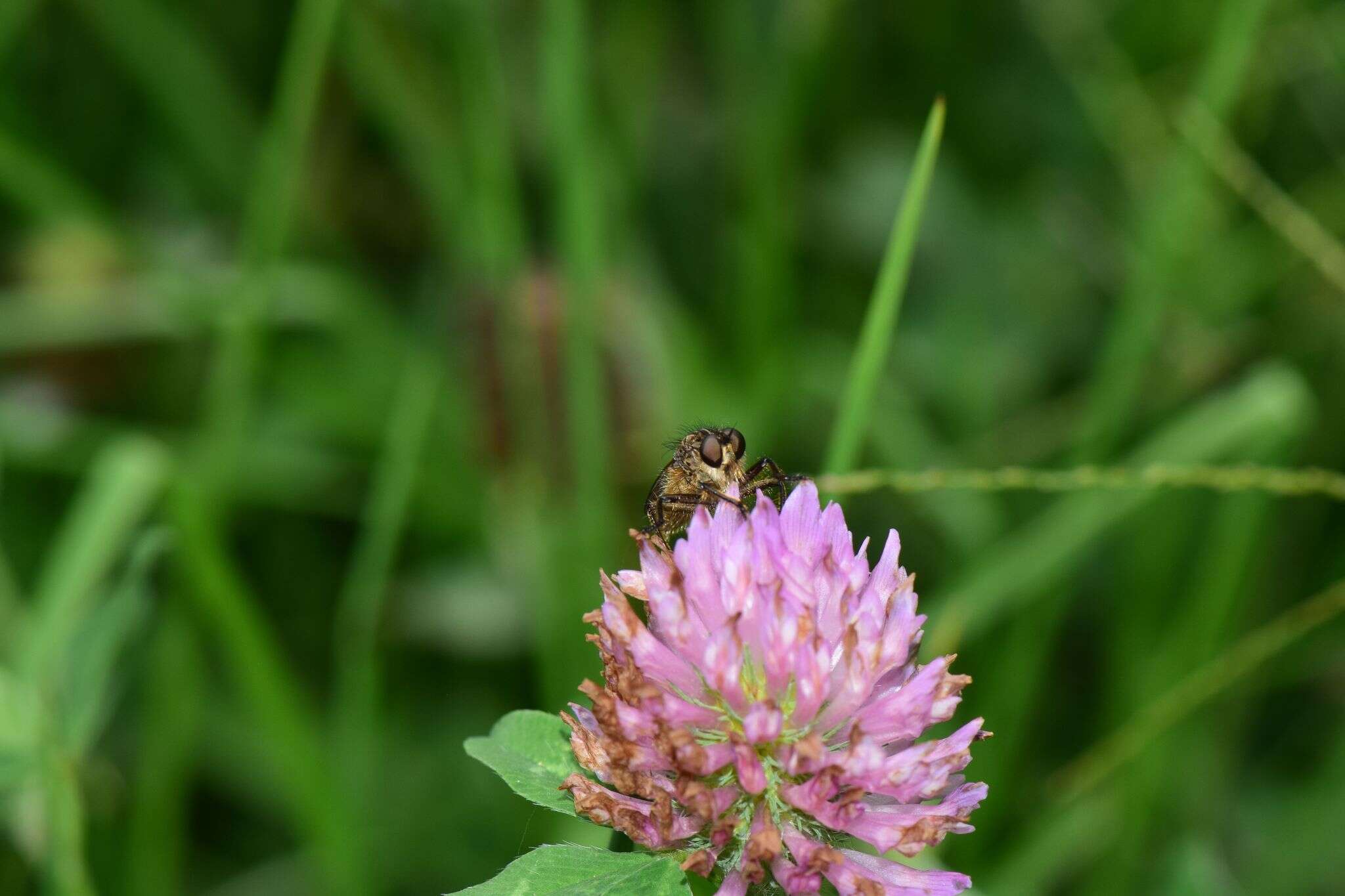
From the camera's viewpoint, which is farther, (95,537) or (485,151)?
(485,151)

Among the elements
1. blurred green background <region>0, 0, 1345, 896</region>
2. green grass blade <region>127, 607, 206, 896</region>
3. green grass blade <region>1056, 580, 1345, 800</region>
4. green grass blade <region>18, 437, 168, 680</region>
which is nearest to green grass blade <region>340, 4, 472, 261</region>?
blurred green background <region>0, 0, 1345, 896</region>

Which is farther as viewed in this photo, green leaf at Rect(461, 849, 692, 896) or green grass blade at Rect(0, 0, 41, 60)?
green grass blade at Rect(0, 0, 41, 60)

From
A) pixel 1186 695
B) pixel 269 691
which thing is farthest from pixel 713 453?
pixel 1186 695

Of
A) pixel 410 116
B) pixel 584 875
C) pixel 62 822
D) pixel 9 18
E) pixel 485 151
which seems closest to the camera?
pixel 584 875

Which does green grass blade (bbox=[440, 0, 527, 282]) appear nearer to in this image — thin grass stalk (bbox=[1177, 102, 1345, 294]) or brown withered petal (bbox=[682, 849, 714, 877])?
thin grass stalk (bbox=[1177, 102, 1345, 294])

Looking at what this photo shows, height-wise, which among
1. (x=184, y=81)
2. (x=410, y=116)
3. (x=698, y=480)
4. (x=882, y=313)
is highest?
(x=184, y=81)

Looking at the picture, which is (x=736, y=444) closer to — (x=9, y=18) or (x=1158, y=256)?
(x=1158, y=256)

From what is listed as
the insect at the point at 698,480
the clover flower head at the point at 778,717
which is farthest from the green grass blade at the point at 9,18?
the clover flower head at the point at 778,717
